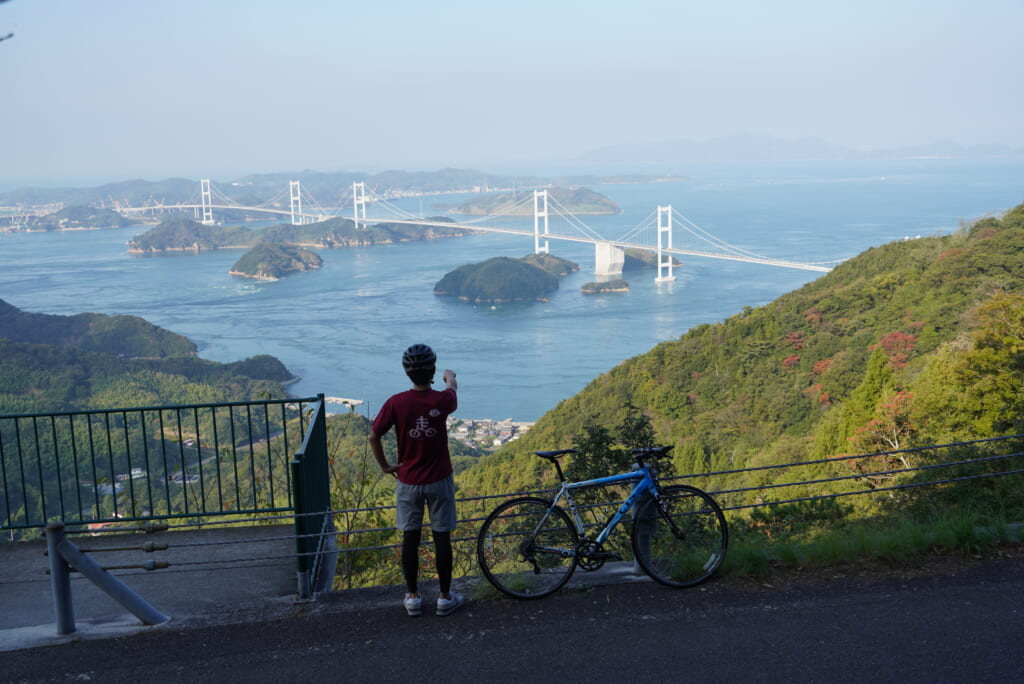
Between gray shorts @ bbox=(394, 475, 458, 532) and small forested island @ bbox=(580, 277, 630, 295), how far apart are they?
45.7m

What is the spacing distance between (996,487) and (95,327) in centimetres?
4216

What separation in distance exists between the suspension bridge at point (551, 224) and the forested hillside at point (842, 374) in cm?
1761

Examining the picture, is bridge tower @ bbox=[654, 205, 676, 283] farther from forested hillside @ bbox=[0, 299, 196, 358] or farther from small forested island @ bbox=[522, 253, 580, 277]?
forested hillside @ bbox=[0, 299, 196, 358]

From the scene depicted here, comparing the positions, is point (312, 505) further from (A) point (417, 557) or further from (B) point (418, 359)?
(B) point (418, 359)

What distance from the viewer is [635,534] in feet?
8.96

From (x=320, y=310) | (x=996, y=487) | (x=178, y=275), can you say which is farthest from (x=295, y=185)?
(x=996, y=487)

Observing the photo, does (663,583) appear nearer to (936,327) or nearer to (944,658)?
(944,658)

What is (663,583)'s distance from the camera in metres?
A: 2.73

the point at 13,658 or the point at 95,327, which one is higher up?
the point at 13,658

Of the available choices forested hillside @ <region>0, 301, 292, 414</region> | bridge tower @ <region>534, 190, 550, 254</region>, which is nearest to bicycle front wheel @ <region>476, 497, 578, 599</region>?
forested hillside @ <region>0, 301, 292, 414</region>

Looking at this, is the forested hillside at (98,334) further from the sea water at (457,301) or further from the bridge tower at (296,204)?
the bridge tower at (296,204)

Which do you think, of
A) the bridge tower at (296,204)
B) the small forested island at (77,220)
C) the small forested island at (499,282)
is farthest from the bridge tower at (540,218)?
the small forested island at (77,220)

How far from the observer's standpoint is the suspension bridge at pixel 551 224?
49.3 m

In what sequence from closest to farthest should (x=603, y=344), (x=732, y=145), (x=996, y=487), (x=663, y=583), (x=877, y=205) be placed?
(x=663, y=583)
(x=996, y=487)
(x=603, y=344)
(x=877, y=205)
(x=732, y=145)
